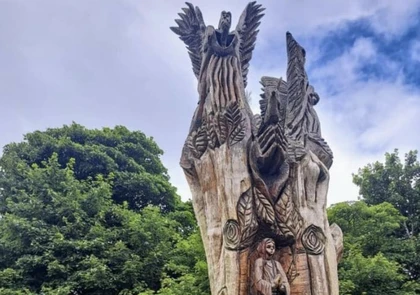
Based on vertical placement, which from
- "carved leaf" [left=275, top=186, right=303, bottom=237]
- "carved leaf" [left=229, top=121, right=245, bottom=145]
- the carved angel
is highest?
the carved angel

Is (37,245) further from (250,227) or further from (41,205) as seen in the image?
(250,227)

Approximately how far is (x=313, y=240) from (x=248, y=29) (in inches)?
127

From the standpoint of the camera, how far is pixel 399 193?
53.4 feet

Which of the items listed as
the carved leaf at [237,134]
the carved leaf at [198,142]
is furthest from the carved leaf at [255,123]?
the carved leaf at [198,142]

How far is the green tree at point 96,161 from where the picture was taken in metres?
16.2

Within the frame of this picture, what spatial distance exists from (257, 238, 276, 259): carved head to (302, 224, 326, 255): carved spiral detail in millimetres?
398

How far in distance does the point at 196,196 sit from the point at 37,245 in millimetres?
7481

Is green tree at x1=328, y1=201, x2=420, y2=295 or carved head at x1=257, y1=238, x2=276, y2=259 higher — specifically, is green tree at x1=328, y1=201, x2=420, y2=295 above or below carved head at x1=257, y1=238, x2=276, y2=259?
above

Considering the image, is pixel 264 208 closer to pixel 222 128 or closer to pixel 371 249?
pixel 222 128

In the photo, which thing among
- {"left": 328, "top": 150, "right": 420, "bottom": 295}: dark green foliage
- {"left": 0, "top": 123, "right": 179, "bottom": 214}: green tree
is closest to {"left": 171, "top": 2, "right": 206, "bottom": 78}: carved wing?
{"left": 328, "top": 150, "right": 420, "bottom": 295}: dark green foliage

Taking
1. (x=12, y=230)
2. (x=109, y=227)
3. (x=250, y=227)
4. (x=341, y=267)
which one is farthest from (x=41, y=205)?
(x=250, y=227)

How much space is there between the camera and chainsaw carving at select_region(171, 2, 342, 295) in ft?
18.0

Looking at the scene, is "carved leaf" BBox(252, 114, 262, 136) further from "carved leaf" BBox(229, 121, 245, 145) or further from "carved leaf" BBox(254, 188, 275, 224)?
"carved leaf" BBox(254, 188, 275, 224)

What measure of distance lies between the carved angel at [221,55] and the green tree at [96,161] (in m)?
9.76
